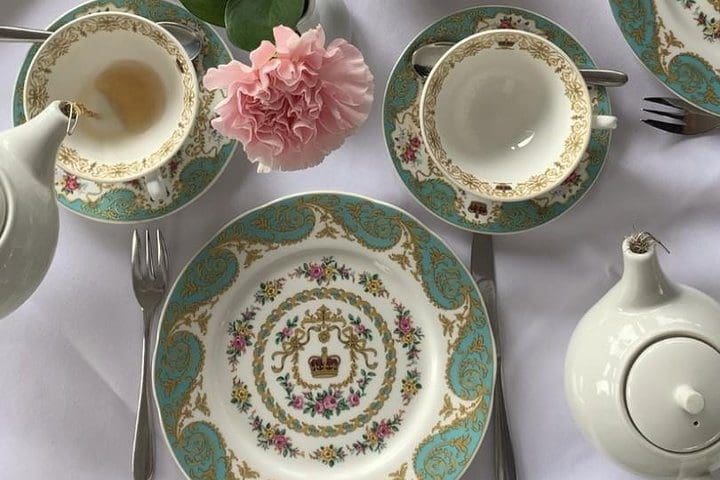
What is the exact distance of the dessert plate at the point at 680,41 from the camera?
30.7 inches

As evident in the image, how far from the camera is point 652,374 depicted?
0.64 meters

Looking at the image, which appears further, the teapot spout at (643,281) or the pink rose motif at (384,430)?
the pink rose motif at (384,430)

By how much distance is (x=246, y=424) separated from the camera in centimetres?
83

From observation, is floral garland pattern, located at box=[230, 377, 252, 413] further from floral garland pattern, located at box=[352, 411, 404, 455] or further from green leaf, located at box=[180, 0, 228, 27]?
green leaf, located at box=[180, 0, 228, 27]

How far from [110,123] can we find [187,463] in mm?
351

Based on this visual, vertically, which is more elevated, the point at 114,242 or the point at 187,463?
the point at 114,242

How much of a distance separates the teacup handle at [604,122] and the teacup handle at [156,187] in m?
0.42

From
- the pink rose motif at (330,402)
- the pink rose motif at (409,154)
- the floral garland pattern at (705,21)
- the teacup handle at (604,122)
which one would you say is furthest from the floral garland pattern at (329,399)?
the floral garland pattern at (705,21)

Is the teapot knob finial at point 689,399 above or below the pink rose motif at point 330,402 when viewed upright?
above

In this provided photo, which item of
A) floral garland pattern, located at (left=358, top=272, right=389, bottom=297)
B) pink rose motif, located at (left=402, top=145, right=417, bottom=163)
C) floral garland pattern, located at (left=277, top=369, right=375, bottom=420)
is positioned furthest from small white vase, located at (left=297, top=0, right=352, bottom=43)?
floral garland pattern, located at (left=277, top=369, right=375, bottom=420)

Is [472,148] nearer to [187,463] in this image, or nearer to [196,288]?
[196,288]

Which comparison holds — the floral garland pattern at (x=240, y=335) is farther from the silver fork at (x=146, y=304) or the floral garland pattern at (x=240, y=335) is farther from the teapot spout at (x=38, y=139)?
the teapot spout at (x=38, y=139)

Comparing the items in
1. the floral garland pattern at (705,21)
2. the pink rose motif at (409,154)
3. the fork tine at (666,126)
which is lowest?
the pink rose motif at (409,154)

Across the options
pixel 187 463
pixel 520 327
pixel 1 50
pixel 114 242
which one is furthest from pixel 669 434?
pixel 1 50
